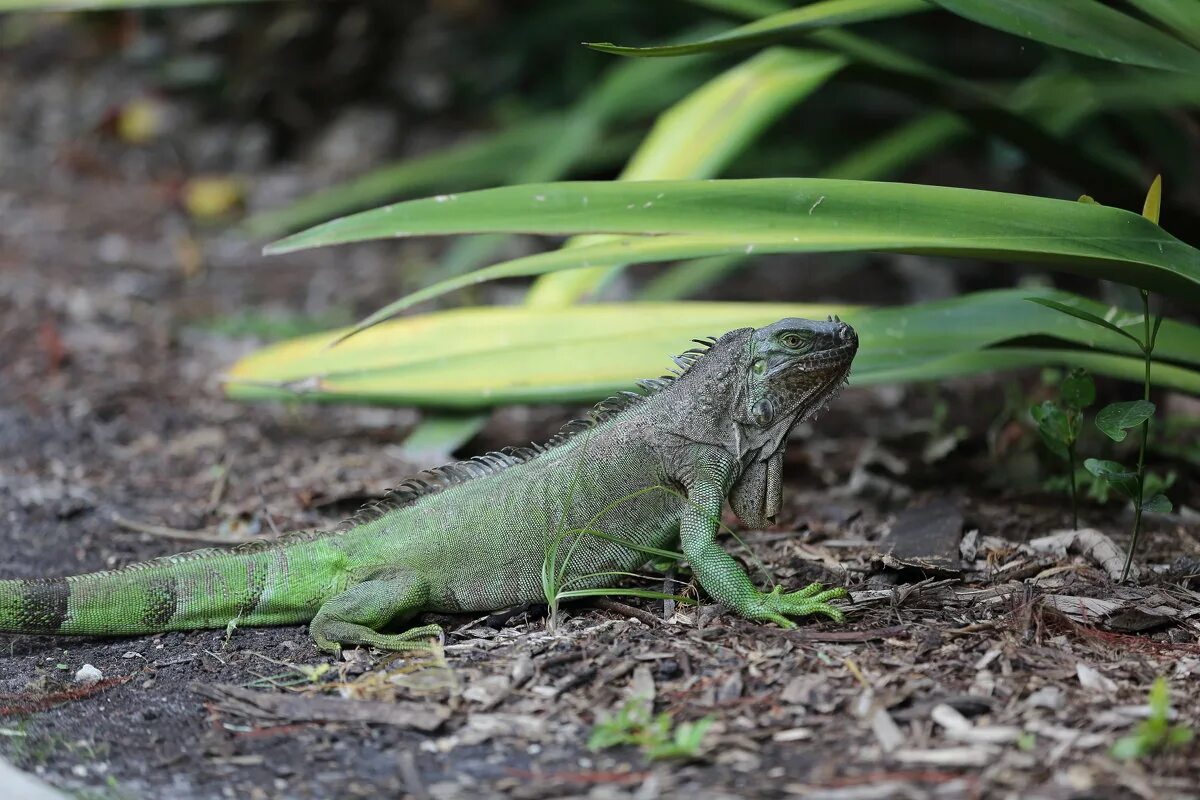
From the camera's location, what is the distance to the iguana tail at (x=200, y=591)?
3869 mm

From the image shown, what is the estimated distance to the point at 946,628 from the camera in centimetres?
350

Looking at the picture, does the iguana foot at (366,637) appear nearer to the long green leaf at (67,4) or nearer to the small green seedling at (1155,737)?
the small green seedling at (1155,737)

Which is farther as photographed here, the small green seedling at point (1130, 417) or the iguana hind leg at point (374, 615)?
the iguana hind leg at point (374, 615)

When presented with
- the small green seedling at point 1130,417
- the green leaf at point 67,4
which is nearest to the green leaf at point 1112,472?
the small green seedling at point 1130,417

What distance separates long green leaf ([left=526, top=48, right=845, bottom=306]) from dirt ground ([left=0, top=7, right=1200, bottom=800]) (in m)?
1.44

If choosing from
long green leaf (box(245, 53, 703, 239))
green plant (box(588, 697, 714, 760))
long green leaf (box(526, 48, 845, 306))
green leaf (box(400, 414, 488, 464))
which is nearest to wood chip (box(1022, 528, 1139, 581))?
green plant (box(588, 697, 714, 760))

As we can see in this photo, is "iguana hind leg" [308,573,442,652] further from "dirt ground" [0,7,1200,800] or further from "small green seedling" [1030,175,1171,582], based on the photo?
"small green seedling" [1030,175,1171,582]

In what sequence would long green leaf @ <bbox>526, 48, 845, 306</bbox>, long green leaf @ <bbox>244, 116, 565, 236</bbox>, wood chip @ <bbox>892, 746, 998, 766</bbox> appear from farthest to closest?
long green leaf @ <bbox>244, 116, 565, 236</bbox> < long green leaf @ <bbox>526, 48, 845, 306</bbox> < wood chip @ <bbox>892, 746, 998, 766</bbox>

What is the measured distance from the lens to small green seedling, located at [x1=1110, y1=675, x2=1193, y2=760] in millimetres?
2643

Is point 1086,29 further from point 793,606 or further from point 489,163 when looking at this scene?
point 489,163

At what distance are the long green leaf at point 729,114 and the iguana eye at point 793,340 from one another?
51.6 inches

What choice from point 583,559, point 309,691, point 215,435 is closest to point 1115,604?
point 583,559

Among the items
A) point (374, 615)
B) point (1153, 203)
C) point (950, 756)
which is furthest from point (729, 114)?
point (950, 756)

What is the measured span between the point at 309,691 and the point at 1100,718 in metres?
2.04
